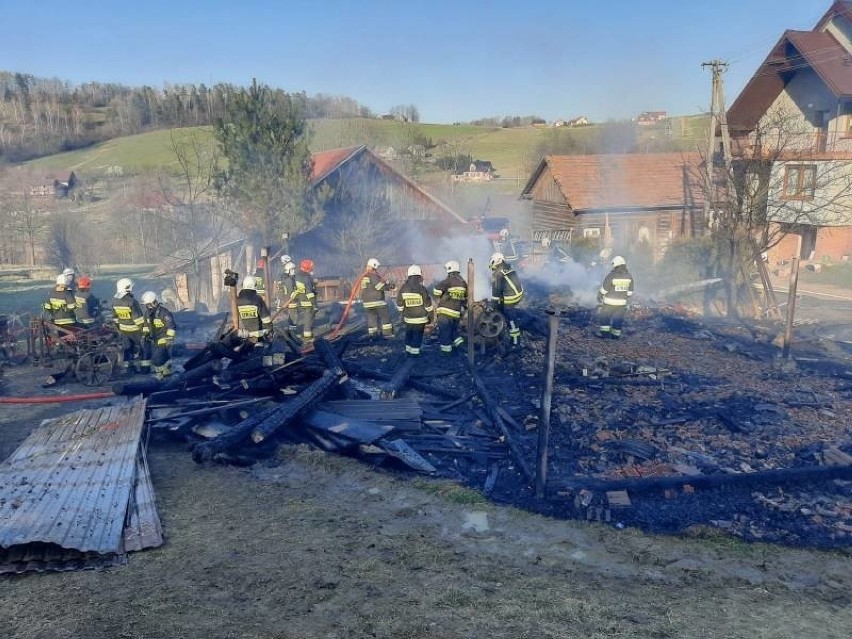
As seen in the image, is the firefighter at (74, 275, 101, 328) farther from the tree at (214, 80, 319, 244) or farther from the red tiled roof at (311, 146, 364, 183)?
the red tiled roof at (311, 146, 364, 183)

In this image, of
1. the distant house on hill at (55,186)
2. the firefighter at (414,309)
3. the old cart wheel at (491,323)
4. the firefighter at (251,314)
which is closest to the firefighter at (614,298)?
the old cart wheel at (491,323)

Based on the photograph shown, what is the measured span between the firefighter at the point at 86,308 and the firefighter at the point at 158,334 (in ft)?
7.54

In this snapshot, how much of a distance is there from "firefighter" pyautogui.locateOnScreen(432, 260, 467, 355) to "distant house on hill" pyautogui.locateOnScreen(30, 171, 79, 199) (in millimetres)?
42281

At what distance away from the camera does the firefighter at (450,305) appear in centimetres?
1151

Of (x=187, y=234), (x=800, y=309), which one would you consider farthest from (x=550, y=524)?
(x=187, y=234)

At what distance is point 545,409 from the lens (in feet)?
21.4

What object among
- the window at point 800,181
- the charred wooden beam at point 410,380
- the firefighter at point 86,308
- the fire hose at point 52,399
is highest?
the window at point 800,181

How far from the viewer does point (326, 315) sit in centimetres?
1557

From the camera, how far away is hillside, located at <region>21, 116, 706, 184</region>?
50597 millimetres

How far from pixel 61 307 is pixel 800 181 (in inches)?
1007

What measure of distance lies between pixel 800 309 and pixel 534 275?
772 cm

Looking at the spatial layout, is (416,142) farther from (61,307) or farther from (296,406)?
(296,406)

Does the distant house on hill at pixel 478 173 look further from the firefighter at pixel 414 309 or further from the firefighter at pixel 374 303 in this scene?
the firefighter at pixel 414 309

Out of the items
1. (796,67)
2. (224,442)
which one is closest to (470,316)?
(224,442)
